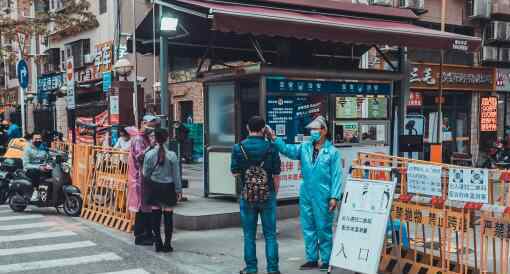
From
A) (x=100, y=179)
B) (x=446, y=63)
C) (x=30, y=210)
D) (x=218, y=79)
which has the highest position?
(x=446, y=63)

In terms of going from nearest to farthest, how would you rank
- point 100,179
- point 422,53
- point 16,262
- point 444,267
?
point 444,267 → point 16,262 → point 100,179 → point 422,53

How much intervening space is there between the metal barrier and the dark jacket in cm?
Result: 95

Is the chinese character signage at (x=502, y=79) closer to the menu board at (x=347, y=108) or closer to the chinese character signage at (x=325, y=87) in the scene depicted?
the chinese character signage at (x=325, y=87)

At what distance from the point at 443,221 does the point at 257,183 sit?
1.96 m

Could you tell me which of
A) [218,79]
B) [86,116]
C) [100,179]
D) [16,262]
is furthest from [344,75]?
[86,116]

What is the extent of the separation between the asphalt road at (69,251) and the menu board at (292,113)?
131 inches

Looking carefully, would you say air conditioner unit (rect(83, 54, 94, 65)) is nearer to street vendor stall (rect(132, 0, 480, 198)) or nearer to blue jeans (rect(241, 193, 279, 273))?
street vendor stall (rect(132, 0, 480, 198))

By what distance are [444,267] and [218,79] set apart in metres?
6.09

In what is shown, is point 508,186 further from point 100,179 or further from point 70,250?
point 100,179

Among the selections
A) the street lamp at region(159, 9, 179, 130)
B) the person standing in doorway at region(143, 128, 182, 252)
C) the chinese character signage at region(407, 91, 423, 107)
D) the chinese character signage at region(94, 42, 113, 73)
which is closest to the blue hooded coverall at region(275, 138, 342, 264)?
the person standing in doorway at region(143, 128, 182, 252)

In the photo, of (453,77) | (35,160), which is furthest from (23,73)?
(453,77)

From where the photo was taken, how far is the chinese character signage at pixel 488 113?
22266 millimetres

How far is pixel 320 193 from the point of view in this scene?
6363mm

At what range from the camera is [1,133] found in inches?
722
